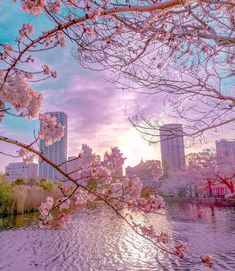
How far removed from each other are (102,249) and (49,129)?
6177 millimetres

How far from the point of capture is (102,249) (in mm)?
7723

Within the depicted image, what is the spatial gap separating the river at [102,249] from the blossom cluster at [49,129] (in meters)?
4.52

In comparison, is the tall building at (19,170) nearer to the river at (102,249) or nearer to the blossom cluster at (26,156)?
the blossom cluster at (26,156)

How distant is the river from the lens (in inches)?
247

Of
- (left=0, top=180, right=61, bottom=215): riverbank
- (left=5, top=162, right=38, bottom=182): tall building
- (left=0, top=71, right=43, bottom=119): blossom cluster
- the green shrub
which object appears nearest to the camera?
(left=0, top=71, right=43, bottom=119): blossom cluster

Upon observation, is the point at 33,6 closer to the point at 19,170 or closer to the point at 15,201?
the point at 19,170

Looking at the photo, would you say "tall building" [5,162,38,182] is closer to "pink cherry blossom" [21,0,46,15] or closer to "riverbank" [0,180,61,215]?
"pink cherry blossom" [21,0,46,15]

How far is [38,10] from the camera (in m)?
1.94

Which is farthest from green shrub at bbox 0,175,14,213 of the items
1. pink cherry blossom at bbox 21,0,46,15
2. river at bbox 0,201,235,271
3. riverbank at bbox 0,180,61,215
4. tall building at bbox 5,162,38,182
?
pink cherry blossom at bbox 21,0,46,15

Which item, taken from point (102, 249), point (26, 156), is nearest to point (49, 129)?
point (26, 156)

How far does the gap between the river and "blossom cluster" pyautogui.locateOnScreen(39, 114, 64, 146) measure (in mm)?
4519

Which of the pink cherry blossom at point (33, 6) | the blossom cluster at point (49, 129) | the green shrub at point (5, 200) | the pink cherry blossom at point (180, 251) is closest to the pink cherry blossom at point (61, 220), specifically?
the blossom cluster at point (49, 129)

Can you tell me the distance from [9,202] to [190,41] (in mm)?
14378

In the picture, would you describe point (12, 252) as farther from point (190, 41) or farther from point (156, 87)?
point (190, 41)
